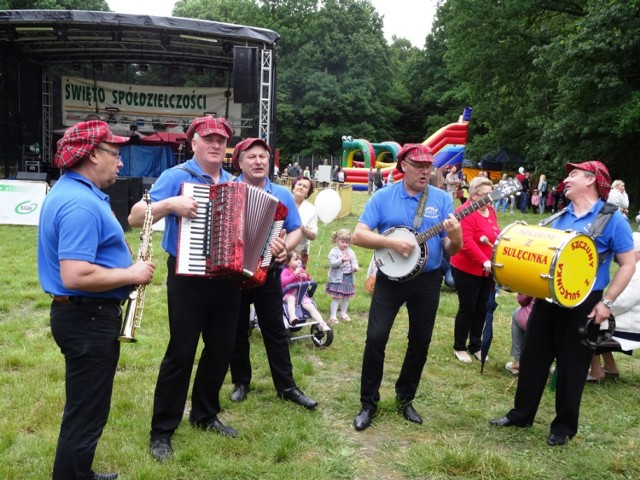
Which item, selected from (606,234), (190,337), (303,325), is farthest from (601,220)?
(303,325)

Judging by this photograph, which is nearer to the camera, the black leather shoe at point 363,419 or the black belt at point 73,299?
the black belt at point 73,299

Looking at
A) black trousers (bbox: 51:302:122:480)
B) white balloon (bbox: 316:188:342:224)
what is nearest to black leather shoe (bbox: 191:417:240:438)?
black trousers (bbox: 51:302:122:480)

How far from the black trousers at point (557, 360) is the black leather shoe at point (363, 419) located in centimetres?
112

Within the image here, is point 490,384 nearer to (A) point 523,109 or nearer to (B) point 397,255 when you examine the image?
(B) point 397,255

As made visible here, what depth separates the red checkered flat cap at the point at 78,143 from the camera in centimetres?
296

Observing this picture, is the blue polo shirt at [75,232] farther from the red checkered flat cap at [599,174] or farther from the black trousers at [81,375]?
the red checkered flat cap at [599,174]

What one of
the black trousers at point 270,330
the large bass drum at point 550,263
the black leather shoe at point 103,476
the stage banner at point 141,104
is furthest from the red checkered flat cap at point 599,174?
the stage banner at point 141,104

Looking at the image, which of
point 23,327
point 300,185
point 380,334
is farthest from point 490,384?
point 23,327

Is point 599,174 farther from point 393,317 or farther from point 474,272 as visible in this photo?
point 474,272

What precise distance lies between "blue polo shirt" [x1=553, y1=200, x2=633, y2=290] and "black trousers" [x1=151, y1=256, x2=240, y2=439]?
101 inches

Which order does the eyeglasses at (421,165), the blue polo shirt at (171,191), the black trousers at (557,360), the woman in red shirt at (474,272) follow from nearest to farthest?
the blue polo shirt at (171,191)
the black trousers at (557,360)
the eyeglasses at (421,165)
the woman in red shirt at (474,272)

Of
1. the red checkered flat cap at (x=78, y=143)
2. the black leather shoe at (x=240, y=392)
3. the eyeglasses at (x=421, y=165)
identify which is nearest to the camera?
the red checkered flat cap at (x=78, y=143)

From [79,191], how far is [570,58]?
20228mm

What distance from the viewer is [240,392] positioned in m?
4.94
